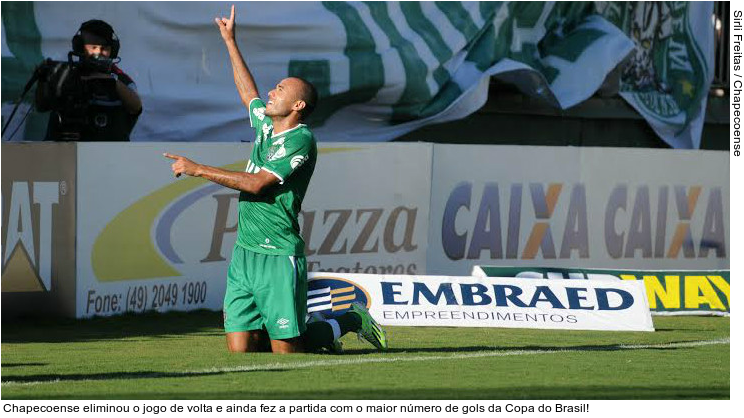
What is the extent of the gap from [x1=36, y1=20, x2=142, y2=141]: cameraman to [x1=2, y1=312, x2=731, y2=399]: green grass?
5.39 feet

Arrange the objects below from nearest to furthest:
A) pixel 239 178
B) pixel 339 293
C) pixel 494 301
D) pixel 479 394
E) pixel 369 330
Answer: pixel 479 394, pixel 239 178, pixel 369 330, pixel 339 293, pixel 494 301

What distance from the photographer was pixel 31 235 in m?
11.4

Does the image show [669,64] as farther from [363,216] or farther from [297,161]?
[297,161]

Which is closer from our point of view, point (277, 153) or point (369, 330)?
point (277, 153)

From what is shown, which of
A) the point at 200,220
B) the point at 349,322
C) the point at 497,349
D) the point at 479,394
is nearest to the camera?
the point at 479,394

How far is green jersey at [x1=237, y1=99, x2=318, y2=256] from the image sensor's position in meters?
8.86

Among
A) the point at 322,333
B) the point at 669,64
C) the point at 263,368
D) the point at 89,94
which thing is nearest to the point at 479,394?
the point at 263,368

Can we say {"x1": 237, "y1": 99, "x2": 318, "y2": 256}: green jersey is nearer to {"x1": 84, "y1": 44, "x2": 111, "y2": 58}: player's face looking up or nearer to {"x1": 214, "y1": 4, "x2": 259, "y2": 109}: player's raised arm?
{"x1": 214, "y1": 4, "x2": 259, "y2": 109}: player's raised arm

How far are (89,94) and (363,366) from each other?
4.65 metres

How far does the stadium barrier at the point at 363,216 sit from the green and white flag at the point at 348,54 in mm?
1469

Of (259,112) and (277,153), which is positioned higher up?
(259,112)

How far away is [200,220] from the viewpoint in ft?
42.3

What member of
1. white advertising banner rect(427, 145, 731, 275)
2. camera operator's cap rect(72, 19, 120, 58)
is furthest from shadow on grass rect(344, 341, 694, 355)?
white advertising banner rect(427, 145, 731, 275)

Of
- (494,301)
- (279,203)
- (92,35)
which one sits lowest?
(494,301)
